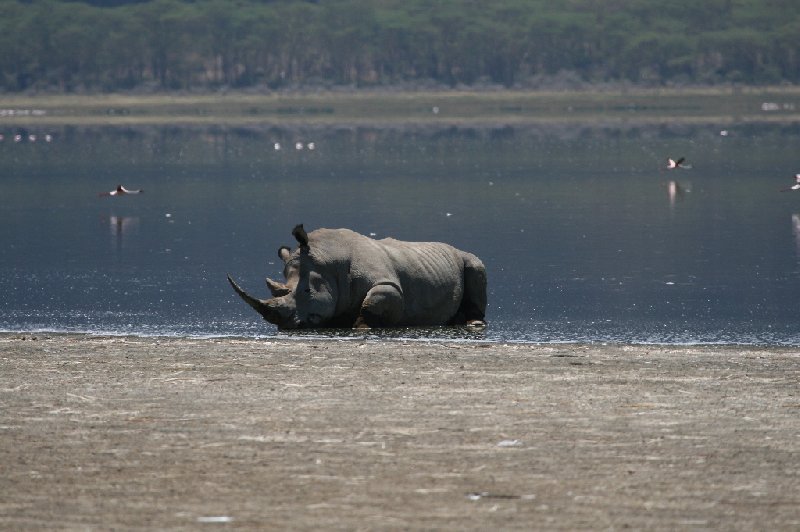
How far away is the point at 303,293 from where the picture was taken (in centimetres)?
1745

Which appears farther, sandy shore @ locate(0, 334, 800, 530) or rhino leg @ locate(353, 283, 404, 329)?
rhino leg @ locate(353, 283, 404, 329)

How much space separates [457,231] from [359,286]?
13478 mm

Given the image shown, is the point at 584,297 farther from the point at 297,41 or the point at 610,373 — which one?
the point at 297,41

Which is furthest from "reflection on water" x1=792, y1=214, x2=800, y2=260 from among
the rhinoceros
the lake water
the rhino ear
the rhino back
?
the rhino ear

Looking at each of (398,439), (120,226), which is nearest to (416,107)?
(120,226)

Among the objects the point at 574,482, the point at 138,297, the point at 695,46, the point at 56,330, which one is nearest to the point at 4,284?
the point at 138,297

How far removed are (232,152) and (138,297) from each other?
166 ft

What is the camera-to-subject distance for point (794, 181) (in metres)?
46.1

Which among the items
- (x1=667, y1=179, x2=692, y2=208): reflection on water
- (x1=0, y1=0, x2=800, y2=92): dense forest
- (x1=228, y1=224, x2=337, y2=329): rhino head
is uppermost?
(x1=228, y1=224, x2=337, y2=329): rhino head

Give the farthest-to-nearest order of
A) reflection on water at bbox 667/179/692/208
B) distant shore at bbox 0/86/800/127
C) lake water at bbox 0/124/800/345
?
1. distant shore at bbox 0/86/800/127
2. reflection on water at bbox 667/179/692/208
3. lake water at bbox 0/124/800/345

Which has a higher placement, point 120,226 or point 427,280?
point 427,280

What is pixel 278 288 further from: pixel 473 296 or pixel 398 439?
pixel 398 439

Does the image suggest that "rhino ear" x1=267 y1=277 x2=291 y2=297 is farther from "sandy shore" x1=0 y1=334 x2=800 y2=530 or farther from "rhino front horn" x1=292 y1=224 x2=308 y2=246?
"sandy shore" x1=0 y1=334 x2=800 y2=530

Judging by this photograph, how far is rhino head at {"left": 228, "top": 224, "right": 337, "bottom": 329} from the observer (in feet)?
57.1
